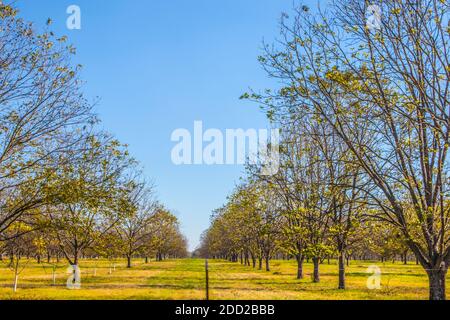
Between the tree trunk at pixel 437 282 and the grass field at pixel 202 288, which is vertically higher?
the tree trunk at pixel 437 282

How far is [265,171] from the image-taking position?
2909 cm

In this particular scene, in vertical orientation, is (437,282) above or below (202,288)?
above

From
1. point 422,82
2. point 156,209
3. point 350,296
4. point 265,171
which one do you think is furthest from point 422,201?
point 156,209

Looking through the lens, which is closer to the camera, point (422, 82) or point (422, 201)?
point (422, 82)

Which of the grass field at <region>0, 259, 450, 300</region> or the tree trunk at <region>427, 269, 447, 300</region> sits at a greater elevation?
the tree trunk at <region>427, 269, 447, 300</region>

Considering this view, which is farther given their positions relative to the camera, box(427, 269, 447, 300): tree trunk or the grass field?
the grass field

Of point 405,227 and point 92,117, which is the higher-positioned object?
point 92,117

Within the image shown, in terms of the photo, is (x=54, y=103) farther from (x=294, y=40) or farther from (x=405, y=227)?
(x=405, y=227)

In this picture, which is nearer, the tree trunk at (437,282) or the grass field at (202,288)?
the tree trunk at (437,282)

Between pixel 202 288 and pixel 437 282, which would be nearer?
pixel 437 282

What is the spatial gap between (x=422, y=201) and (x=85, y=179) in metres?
14.8
